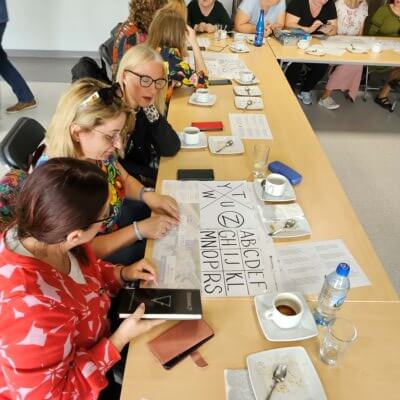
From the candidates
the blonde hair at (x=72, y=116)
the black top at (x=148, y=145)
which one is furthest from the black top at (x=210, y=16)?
the blonde hair at (x=72, y=116)

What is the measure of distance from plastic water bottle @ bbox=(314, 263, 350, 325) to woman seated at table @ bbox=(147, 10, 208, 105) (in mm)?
1577

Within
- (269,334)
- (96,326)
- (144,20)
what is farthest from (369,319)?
(144,20)

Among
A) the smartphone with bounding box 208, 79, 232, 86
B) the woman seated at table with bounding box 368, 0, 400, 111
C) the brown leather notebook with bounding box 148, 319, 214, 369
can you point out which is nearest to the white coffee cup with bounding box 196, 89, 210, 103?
the smartphone with bounding box 208, 79, 232, 86

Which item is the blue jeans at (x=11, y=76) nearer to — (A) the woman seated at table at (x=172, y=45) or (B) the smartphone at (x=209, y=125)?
(A) the woman seated at table at (x=172, y=45)

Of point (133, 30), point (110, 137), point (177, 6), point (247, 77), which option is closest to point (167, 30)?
point (177, 6)

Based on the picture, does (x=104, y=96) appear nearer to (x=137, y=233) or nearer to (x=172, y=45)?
(x=137, y=233)

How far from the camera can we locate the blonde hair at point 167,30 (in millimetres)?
2246

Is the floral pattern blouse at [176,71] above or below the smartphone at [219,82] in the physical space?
above

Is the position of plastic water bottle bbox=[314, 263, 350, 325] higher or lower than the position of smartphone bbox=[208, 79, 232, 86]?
higher

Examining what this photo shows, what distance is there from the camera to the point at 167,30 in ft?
7.57

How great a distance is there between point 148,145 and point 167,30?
0.80 metres

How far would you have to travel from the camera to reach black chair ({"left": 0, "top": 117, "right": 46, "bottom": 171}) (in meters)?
1.40

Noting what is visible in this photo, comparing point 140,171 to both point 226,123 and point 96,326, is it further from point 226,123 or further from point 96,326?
point 96,326

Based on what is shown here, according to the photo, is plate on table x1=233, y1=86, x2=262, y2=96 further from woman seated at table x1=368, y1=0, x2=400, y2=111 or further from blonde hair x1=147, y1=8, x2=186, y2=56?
woman seated at table x1=368, y1=0, x2=400, y2=111
